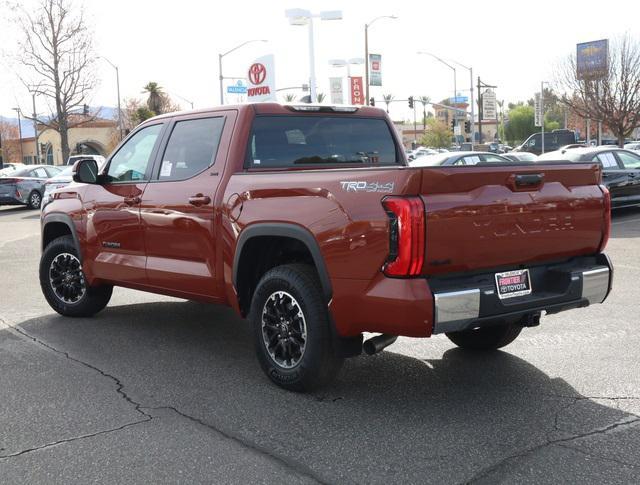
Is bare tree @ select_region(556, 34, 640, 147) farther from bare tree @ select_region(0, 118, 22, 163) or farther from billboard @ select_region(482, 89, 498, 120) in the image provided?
bare tree @ select_region(0, 118, 22, 163)

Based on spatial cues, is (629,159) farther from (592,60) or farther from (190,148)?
(592,60)

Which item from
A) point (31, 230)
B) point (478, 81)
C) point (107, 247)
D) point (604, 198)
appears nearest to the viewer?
point (604, 198)

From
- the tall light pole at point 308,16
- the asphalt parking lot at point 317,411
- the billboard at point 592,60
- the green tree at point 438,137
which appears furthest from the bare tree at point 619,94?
the green tree at point 438,137

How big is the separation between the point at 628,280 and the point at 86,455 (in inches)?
280

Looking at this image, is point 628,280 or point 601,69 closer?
point 628,280

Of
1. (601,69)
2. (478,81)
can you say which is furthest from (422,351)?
(478,81)

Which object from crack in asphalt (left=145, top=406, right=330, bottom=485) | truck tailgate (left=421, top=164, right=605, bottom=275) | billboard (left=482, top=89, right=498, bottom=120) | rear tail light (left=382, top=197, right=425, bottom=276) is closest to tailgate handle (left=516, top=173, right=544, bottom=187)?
truck tailgate (left=421, top=164, right=605, bottom=275)

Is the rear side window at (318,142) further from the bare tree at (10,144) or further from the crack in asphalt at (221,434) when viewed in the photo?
the bare tree at (10,144)

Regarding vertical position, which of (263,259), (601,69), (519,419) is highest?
(601,69)

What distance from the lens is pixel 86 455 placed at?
390cm

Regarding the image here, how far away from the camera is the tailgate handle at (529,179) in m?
4.43

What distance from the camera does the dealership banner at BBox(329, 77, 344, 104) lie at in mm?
39969

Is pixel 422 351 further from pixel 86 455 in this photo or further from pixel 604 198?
pixel 86 455

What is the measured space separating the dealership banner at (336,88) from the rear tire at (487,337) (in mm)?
34841
